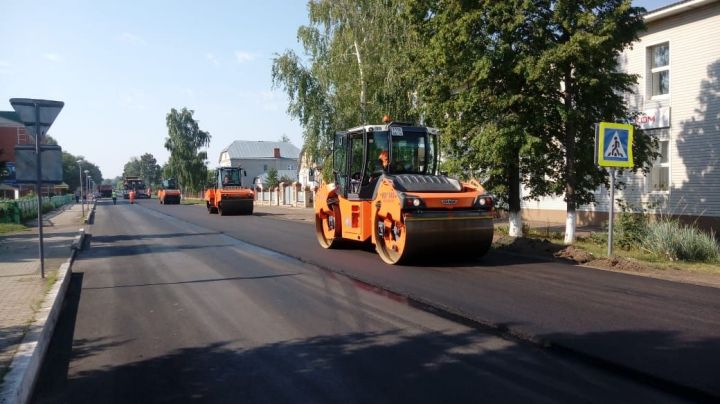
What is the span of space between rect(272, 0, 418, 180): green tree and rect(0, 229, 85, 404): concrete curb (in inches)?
628

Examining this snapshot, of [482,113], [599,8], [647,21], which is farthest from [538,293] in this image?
[647,21]

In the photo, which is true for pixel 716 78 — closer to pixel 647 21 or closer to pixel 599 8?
pixel 647 21

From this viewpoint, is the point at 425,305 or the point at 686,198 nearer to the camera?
the point at 425,305

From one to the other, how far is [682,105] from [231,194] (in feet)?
72.9

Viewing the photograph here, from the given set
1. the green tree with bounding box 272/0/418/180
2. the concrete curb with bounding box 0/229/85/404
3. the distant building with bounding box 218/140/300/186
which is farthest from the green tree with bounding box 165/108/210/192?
the concrete curb with bounding box 0/229/85/404

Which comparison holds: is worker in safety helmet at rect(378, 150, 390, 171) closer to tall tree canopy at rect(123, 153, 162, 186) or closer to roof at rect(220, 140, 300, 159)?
roof at rect(220, 140, 300, 159)

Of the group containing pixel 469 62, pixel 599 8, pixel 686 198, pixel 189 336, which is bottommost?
pixel 189 336

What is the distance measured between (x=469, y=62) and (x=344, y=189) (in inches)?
171

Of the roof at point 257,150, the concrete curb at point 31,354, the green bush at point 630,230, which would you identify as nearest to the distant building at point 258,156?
the roof at point 257,150

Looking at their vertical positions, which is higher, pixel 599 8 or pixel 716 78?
pixel 599 8

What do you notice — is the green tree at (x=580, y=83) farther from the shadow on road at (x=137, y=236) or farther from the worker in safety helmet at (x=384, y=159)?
the shadow on road at (x=137, y=236)

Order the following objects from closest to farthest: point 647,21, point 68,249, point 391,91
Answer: point 68,249, point 647,21, point 391,91

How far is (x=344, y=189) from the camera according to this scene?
1348 centimetres

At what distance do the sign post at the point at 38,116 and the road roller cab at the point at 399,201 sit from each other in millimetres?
5842
